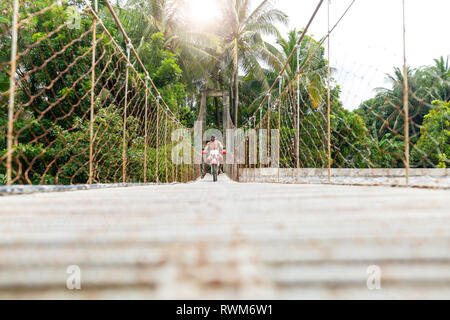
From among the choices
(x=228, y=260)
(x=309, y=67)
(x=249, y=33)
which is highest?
(x=249, y=33)

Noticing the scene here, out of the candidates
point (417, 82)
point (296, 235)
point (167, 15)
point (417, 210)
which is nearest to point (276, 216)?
point (296, 235)

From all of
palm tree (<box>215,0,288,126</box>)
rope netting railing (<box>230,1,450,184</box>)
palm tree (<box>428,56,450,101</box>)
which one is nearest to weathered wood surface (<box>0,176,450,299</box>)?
rope netting railing (<box>230,1,450,184</box>)

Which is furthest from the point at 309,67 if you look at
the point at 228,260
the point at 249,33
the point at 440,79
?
the point at 228,260

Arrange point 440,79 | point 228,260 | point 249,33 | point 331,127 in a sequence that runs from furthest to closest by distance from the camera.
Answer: point 440,79
point 249,33
point 331,127
point 228,260

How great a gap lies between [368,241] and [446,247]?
7cm

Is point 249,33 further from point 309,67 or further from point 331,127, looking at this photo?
point 331,127

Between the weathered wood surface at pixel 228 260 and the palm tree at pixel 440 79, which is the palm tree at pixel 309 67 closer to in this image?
the palm tree at pixel 440 79

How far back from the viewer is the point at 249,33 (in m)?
9.83
